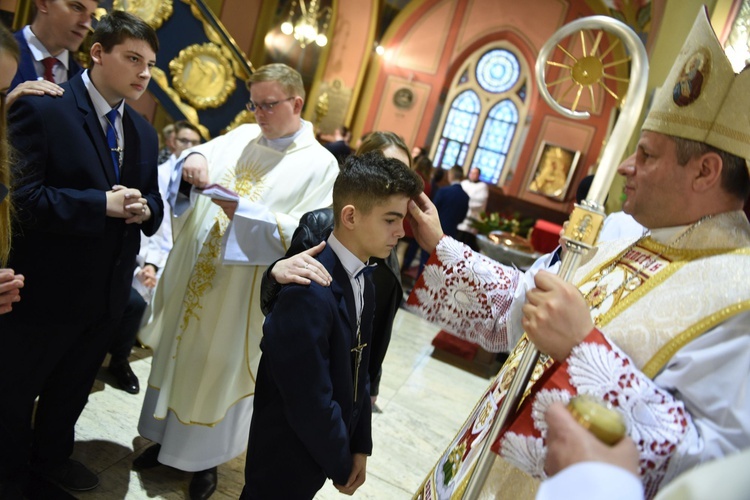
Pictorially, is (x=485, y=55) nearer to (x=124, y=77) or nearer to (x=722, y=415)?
(x=124, y=77)

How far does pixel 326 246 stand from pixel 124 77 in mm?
1082

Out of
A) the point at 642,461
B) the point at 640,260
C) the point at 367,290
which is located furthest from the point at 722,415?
the point at 367,290

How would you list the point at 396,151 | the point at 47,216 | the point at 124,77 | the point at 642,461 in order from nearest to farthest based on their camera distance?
1. the point at 642,461
2. the point at 47,216
3. the point at 124,77
4. the point at 396,151

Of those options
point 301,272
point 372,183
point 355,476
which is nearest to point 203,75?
point 372,183

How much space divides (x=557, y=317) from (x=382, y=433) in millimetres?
2726

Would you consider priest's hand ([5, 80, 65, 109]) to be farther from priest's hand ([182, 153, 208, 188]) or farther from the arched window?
the arched window

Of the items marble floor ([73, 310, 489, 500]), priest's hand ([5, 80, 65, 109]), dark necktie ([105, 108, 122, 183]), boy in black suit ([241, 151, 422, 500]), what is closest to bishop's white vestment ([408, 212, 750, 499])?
boy in black suit ([241, 151, 422, 500])

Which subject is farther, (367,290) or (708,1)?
(708,1)

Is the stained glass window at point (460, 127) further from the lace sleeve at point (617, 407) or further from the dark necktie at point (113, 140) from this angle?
the lace sleeve at point (617, 407)

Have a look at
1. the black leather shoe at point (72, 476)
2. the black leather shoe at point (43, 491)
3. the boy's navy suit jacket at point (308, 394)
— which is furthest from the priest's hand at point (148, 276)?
the boy's navy suit jacket at point (308, 394)

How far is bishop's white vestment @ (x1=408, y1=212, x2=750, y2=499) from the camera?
0.98 metres

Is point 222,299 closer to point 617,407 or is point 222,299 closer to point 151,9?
point 617,407

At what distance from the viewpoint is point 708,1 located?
11.9ft

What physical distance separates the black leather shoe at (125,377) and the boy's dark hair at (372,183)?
2.28 m
